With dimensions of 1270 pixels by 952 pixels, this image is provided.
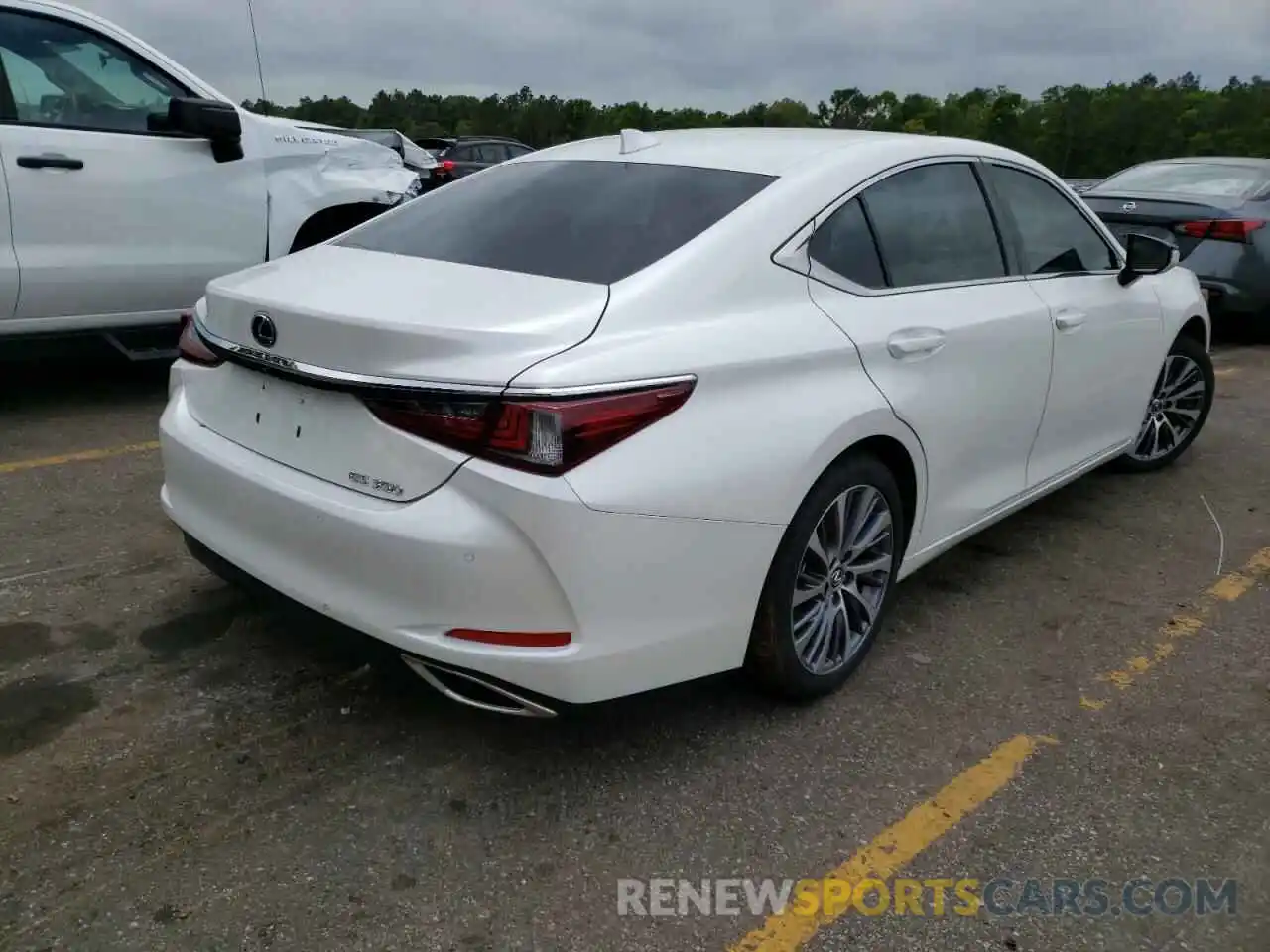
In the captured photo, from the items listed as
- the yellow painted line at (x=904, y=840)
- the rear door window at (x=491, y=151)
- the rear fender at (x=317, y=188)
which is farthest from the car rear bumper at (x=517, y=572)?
the rear door window at (x=491, y=151)

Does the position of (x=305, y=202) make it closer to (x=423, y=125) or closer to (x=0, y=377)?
(x=0, y=377)

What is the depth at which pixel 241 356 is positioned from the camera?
2682mm

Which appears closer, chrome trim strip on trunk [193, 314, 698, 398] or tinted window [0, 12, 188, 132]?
chrome trim strip on trunk [193, 314, 698, 398]

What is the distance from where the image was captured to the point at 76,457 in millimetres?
4797

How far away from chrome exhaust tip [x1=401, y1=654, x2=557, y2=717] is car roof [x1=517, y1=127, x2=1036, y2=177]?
1.57 m

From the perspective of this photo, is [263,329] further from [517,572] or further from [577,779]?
[577,779]

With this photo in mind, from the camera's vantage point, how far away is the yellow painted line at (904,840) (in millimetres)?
2229

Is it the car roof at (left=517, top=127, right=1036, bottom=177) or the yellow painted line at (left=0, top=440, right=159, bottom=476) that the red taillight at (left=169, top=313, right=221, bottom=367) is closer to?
the car roof at (left=517, top=127, right=1036, bottom=177)

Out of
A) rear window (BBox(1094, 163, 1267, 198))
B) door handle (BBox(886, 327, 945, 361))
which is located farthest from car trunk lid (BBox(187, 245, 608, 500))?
rear window (BBox(1094, 163, 1267, 198))

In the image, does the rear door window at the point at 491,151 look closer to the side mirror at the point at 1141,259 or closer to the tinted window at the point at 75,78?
the tinted window at the point at 75,78

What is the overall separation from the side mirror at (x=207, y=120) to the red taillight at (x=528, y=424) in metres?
3.83

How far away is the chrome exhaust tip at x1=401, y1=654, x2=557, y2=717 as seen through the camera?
2.38 m

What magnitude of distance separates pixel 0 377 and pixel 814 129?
491 centimetres

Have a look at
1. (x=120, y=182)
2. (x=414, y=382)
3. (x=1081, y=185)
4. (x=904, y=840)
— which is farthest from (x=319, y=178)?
(x=1081, y=185)
